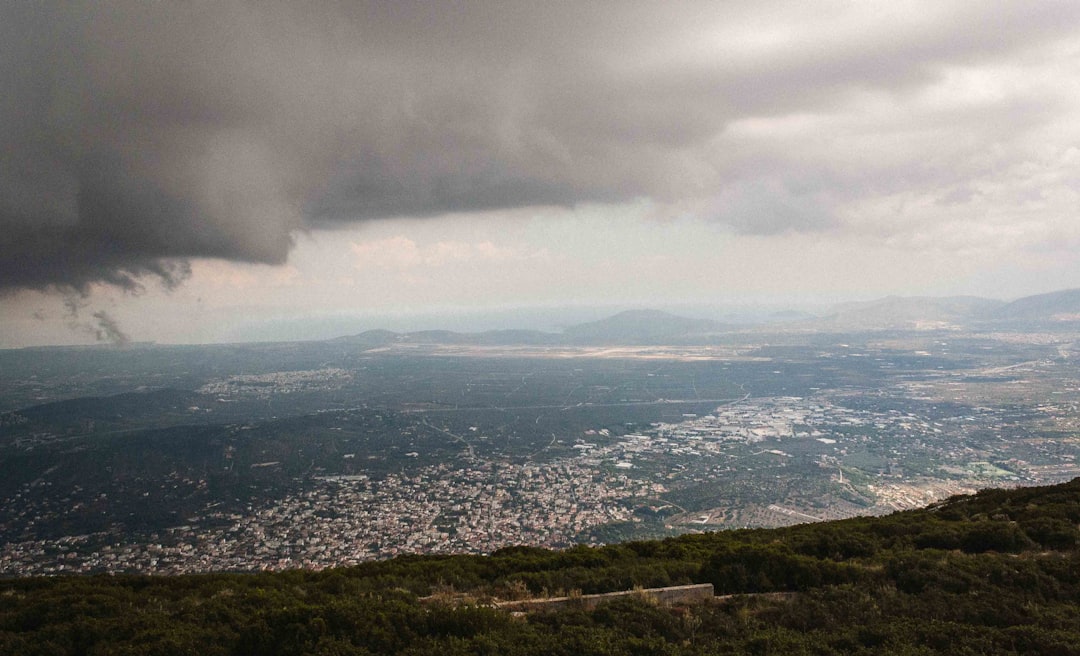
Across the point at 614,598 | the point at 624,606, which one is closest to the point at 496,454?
the point at 614,598

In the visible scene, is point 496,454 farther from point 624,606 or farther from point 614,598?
point 624,606

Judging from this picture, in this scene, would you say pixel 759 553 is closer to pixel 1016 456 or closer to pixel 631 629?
pixel 631 629

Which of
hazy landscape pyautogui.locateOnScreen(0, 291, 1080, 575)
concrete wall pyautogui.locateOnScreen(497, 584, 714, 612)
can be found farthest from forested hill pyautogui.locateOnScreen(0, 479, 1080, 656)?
hazy landscape pyautogui.locateOnScreen(0, 291, 1080, 575)

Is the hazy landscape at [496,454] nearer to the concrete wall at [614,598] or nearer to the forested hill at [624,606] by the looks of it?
the forested hill at [624,606]

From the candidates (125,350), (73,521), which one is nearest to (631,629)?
(73,521)

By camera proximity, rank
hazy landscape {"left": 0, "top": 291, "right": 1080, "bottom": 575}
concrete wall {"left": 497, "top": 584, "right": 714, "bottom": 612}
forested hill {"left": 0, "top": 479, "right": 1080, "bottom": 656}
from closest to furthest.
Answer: forested hill {"left": 0, "top": 479, "right": 1080, "bottom": 656}
concrete wall {"left": 497, "top": 584, "right": 714, "bottom": 612}
hazy landscape {"left": 0, "top": 291, "right": 1080, "bottom": 575}

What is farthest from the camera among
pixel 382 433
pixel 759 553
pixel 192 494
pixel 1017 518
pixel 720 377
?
pixel 720 377

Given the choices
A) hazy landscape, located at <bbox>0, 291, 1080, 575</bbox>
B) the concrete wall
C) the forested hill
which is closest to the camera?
the forested hill

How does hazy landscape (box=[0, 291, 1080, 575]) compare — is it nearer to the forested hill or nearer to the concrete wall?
the forested hill
